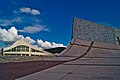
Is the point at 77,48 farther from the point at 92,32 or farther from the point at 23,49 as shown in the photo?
the point at 23,49

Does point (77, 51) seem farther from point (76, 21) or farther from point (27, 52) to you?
point (27, 52)

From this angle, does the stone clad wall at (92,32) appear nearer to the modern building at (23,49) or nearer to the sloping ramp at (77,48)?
the sloping ramp at (77,48)

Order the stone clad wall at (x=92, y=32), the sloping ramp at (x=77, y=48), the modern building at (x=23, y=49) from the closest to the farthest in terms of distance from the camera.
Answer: the sloping ramp at (x=77, y=48) → the stone clad wall at (x=92, y=32) → the modern building at (x=23, y=49)

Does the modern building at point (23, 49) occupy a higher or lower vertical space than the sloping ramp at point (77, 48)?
higher

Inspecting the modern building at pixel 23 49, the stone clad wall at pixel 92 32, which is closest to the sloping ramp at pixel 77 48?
the stone clad wall at pixel 92 32

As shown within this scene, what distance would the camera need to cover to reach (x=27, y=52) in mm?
65500

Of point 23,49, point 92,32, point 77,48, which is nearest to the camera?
point 77,48

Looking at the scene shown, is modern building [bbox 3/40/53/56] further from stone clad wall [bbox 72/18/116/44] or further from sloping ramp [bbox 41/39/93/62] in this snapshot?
sloping ramp [bbox 41/39/93/62]

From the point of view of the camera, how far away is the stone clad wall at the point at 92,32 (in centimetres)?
2747

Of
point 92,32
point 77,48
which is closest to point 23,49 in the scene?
point 92,32

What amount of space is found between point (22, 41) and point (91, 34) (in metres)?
42.8

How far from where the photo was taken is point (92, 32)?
93.1 feet

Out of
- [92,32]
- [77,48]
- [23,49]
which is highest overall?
[92,32]

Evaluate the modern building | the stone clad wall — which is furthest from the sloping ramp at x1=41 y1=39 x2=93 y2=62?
the modern building
